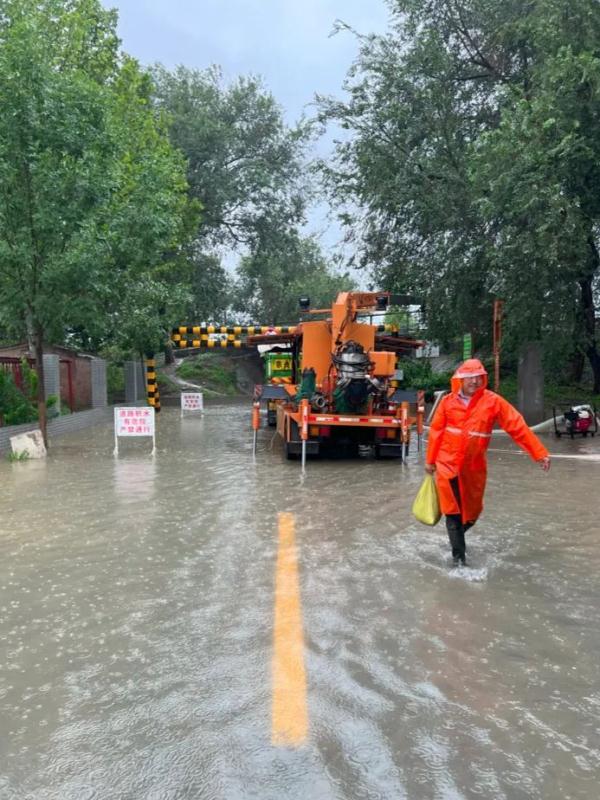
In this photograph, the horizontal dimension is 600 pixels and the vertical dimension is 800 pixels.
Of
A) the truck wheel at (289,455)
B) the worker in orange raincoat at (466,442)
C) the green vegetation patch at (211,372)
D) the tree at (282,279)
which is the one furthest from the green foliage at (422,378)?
the worker in orange raincoat at (466,442)

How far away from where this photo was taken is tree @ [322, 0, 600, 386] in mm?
15531

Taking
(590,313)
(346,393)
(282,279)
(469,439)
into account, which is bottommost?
(469,439)

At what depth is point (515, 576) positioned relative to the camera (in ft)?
19.1

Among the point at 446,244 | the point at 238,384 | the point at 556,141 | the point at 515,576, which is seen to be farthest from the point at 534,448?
the point at 238,384

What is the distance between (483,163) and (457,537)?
12.3 m

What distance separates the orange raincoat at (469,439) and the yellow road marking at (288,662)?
4.61ft

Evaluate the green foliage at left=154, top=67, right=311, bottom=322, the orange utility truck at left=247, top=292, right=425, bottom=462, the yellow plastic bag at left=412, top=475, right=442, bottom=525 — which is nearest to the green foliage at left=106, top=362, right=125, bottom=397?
the green foliage at left=154, top=67, right=311, bottom=322

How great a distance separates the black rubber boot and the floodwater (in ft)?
0.44

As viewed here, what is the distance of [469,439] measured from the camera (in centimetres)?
588

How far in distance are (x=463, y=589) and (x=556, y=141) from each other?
12.9 metres

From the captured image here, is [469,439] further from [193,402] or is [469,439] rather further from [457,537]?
[193,402]

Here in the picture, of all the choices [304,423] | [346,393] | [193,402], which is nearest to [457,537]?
[304,423]

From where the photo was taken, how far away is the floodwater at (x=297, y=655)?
10.0ft

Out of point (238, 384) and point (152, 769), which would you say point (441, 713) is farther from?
point (238, 384)
